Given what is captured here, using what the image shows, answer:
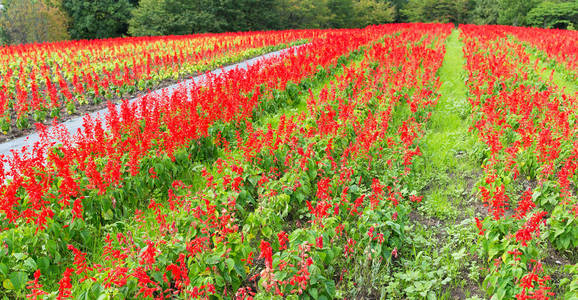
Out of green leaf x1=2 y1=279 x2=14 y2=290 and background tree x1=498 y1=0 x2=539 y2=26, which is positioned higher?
background tree x1=498 y1=0 x2=539 y2=26

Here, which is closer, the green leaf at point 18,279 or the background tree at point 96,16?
the green leaf at point 18,279

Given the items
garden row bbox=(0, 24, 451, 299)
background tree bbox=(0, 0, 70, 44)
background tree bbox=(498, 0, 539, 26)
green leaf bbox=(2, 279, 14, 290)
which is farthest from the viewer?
background tree bbox=(498, 0, 539, 26)

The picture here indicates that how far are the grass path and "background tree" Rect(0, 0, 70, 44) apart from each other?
112 ft

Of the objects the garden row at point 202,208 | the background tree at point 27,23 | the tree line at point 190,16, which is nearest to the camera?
the garden row at point 202,208

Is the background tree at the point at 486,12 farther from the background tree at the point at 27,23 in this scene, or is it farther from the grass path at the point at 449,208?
the background tree at the point at 27,23

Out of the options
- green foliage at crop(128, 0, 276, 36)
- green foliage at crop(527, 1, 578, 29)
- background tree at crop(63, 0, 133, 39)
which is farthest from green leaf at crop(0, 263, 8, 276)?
green foliage at crop(527, 1, 578, 29)

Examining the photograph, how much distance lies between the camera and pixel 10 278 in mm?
3297

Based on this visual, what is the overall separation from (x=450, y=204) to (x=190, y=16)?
35474 mm

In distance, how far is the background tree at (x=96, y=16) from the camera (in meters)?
36.9

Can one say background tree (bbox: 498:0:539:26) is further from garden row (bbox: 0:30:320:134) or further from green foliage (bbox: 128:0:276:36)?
garden row (bbox: 0:30:320:134)

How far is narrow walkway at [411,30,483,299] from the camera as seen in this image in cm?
390

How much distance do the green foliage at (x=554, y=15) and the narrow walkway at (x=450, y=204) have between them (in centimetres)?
4517

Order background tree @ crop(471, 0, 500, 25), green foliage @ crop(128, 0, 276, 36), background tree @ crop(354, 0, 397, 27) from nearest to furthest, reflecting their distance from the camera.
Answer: green foliage @ crop(128, 0, 276, 36)
background tree @ crop(471, 0, 500, 25)
background tree @ crop(354, 0, 397, 27)

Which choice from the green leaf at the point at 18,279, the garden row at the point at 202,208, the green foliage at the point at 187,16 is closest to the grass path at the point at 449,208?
the garden row at the point at 202,208
